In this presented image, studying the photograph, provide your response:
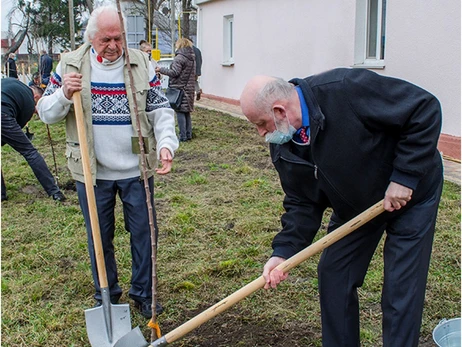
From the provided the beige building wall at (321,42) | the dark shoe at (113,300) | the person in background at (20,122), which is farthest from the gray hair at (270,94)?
the beige building wall at (321,42)

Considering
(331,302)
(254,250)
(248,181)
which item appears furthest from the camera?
(248,181)

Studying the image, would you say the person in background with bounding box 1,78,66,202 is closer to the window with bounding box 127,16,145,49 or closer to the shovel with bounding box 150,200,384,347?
the shovel with bounding box 150,200,384,347

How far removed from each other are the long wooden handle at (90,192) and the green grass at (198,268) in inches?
18.8

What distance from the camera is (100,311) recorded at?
3.29m

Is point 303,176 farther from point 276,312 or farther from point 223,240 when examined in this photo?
point 223,240

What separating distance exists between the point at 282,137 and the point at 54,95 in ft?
4.69

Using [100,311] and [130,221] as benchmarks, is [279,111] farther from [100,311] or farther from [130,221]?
[100,311]

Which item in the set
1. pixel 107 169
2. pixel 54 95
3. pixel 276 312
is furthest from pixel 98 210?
pixel 276 312

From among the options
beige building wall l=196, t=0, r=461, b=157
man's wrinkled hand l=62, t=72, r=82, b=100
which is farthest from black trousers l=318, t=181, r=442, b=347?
beige building wall l=196, t=0, r=461, b=157

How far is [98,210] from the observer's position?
11.3 ft

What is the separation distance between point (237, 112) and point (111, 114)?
10472mm

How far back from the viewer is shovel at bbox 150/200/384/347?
2.63 metres

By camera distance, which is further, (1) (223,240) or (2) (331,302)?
(1) (223,240)

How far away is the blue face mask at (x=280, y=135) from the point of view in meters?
2.49
